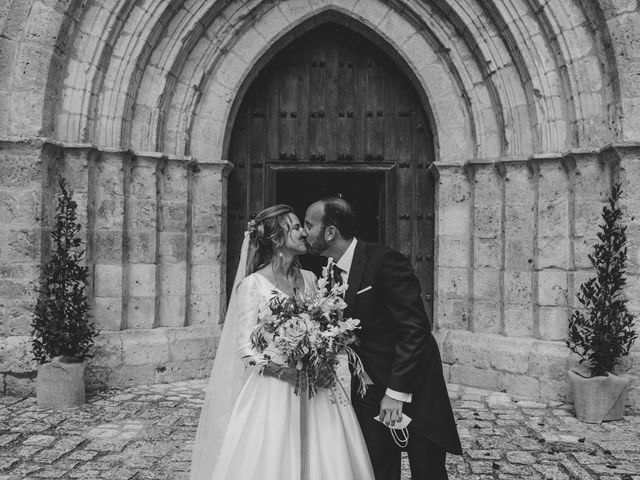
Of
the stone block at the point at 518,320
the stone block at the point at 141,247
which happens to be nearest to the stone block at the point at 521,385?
the stone block at the point at 518,320

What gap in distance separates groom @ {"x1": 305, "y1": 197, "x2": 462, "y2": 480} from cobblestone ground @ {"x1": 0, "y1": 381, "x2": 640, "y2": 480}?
3.96ft

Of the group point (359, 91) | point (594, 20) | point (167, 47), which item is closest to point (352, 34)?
point (359, 91)

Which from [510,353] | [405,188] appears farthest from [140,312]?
[510,353]

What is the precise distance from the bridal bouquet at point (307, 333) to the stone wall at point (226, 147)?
3905 mm

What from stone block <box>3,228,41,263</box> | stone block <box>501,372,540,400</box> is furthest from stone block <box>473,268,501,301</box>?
stone block <box>3,228,41,263</box>

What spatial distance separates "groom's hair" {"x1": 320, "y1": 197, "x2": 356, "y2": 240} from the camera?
3.00 metres

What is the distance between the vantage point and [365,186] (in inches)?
347

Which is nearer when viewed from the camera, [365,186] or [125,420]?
[125,420]

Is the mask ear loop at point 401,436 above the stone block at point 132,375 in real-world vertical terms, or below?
above

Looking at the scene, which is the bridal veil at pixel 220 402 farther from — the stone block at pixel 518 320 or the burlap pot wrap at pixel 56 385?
the stone block at pixel 518 320

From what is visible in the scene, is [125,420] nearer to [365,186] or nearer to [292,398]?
[292,398]

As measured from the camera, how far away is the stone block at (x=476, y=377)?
21.0ft

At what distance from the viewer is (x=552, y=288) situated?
623 cm

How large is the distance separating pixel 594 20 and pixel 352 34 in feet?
8.58
